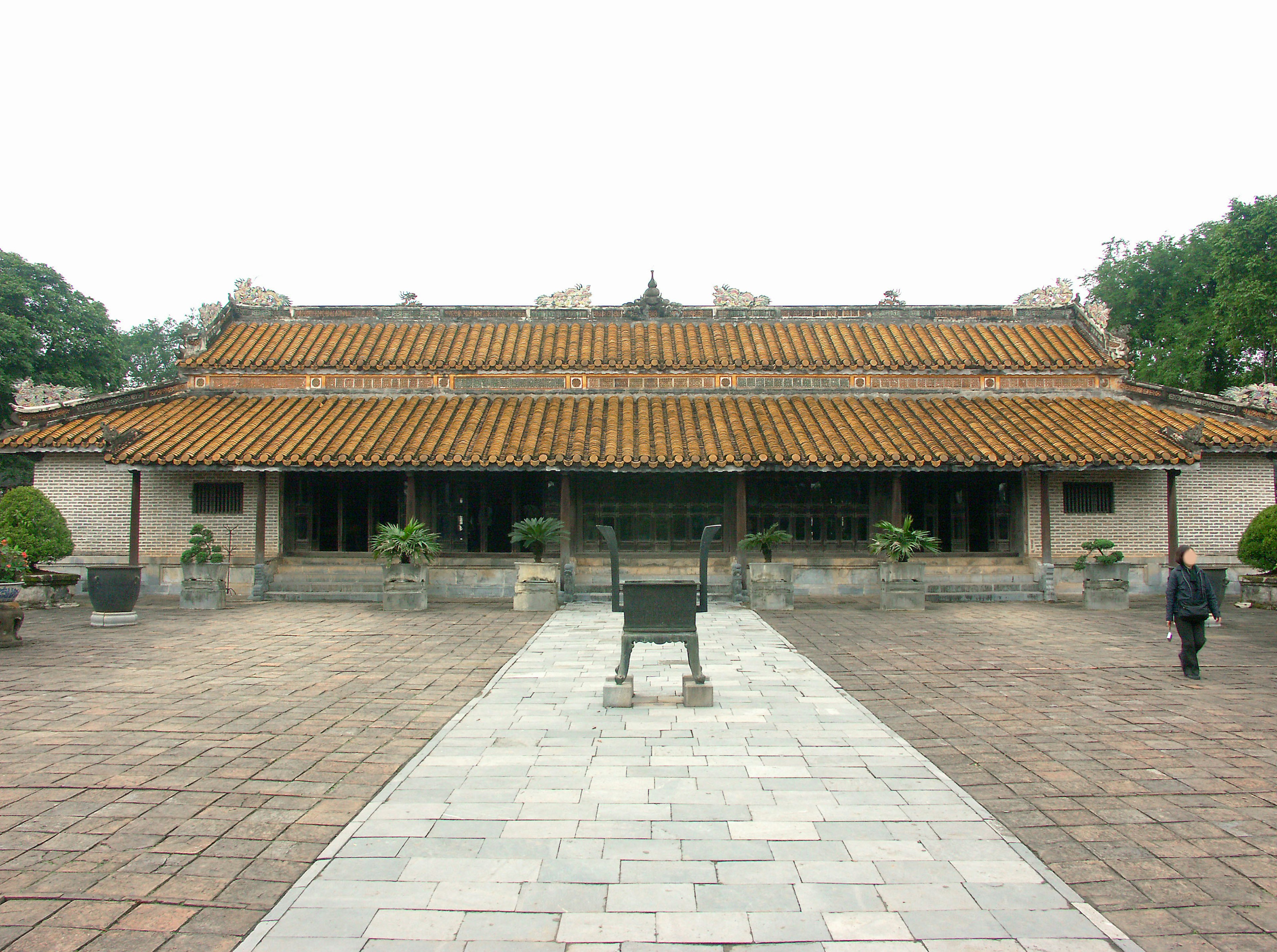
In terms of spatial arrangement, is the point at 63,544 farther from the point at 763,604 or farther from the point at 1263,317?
the point at 1263,317

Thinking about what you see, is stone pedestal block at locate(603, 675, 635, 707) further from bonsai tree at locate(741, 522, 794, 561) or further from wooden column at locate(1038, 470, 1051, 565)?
wooden column at locate(1038, 470, 1051, 565)

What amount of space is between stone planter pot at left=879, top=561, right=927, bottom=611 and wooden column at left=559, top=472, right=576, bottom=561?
6.09 m

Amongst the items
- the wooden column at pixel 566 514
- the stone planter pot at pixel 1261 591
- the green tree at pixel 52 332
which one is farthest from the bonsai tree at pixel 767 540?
the green tree at pixel 52 332

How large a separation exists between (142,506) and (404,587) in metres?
6.45

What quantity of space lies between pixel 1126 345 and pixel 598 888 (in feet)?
58.2

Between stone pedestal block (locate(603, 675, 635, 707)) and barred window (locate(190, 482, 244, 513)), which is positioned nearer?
stone pedestal block (locate(603, 675, 635, 707))

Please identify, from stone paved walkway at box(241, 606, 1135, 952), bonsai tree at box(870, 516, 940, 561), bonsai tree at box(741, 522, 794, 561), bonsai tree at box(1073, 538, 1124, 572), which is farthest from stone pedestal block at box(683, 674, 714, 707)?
bonsai tree at box(1073, 538, 1124, 572)

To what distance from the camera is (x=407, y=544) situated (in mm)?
13594

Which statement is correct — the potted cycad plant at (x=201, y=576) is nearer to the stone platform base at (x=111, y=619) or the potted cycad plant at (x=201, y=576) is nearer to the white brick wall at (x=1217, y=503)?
the stone platform base at (x=111, y=619)

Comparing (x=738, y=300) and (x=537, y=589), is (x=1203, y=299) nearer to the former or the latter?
(x=738, y=300)

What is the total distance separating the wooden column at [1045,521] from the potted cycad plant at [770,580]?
5153mm

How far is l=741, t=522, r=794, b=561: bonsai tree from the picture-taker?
46.5 ft

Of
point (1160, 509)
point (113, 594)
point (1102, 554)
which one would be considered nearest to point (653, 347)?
point (1102, 554)

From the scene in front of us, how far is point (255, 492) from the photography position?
1577 cm
